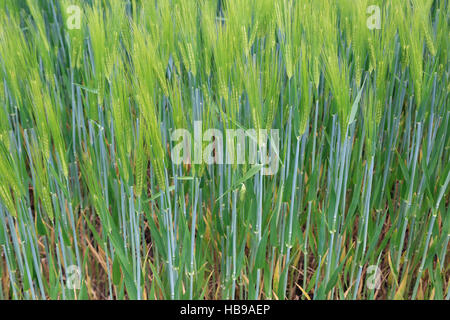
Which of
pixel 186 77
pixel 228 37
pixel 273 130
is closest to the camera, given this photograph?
pixel 228 37

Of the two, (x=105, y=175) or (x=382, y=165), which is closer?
(x=105, y=175)

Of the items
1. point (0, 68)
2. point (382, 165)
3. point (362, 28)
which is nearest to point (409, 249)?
point (382, 165)

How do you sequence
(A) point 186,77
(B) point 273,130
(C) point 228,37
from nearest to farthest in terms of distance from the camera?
(C) point 228,37 < (B) point 273,130 < (A) point 186,77

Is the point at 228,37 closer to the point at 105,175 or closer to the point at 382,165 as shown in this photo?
the point at 105,175

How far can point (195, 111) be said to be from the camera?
2.64 ft

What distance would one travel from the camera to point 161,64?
745mm

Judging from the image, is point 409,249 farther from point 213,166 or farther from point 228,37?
point 228,37

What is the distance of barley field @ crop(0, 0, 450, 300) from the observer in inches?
29.3

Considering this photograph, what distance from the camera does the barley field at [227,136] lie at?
745mm

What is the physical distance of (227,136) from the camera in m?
0.73

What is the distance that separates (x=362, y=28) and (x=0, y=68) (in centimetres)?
65
